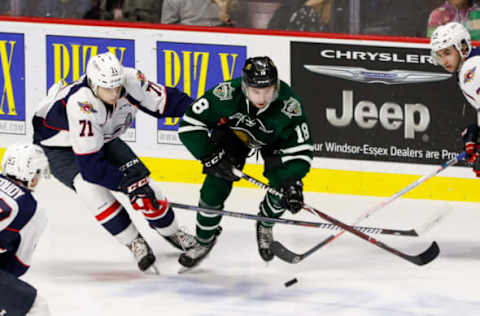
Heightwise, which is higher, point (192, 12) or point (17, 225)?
point (192, 12)

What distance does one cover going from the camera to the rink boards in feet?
18.6

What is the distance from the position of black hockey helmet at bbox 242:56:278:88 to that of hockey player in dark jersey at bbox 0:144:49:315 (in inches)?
40.5

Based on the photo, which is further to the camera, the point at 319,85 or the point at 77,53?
the point at 77,53

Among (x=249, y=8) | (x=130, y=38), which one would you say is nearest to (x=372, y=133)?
(x=249, y=8)

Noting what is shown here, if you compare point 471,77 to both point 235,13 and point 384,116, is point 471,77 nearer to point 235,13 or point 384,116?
point 384,116

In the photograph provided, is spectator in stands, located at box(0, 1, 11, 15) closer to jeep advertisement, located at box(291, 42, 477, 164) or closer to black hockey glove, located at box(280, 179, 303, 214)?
jeep advertisement, located at box(291, 42, 477, 164)

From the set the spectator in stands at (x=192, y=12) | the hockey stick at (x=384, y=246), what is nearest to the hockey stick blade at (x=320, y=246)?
the hockey stick at (x=384, y=246)

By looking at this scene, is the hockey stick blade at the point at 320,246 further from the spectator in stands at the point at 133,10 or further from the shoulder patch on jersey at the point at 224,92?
the spectator in stands at the point at 133,10

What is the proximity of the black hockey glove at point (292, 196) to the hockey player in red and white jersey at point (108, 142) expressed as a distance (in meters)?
0.59

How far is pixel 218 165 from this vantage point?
4184 mm

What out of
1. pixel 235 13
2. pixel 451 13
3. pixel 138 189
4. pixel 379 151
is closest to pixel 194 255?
pixel 138 189

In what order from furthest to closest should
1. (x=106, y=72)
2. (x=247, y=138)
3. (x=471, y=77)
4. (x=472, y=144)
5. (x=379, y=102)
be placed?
(x=379, y=102) → (x=472, y=144) → (x=471, y=77) → (x=247, y=138) → (x=106, y=72)

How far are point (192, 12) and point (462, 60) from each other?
6.90ft

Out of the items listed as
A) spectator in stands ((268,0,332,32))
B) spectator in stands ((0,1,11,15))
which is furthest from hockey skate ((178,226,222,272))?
spectator in stands ((0,1,11,15))
